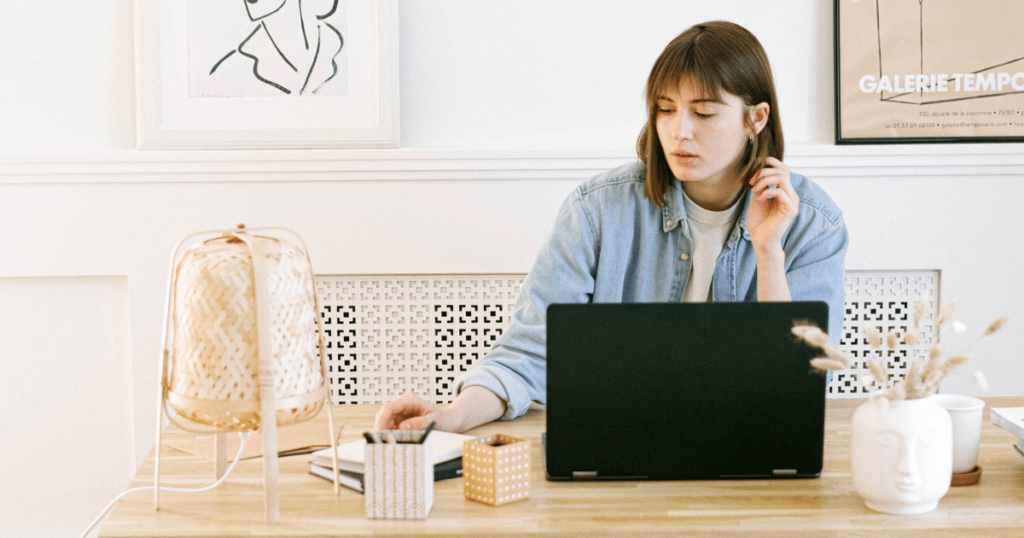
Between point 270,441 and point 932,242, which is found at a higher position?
point 932,242

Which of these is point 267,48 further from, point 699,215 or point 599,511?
point 599,511

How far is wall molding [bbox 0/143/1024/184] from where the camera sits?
2.07 m

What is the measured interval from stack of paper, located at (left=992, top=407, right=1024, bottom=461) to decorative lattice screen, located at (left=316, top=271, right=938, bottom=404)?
106 cm

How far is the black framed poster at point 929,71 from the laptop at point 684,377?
53.9 inches

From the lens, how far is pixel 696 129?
1.49 metres

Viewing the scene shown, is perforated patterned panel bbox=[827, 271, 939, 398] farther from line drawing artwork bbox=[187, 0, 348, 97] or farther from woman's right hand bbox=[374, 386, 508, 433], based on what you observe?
line drawing artwork bbox=[187, 0, 348, 97]

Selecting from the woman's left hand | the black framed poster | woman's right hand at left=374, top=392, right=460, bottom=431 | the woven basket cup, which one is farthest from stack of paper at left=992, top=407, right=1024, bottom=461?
the black framed poster

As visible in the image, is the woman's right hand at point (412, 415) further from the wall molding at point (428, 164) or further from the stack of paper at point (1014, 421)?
the wall molding at point (428, 164)

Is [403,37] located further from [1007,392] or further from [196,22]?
[1007,392]

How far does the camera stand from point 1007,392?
221 centimetres

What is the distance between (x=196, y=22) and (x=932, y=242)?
1.99 m

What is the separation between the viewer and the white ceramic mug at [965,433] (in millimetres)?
986

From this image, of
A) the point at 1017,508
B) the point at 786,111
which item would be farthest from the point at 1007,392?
the point at 1017,508

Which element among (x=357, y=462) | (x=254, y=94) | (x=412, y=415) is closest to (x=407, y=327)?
(x=254, y=94)
